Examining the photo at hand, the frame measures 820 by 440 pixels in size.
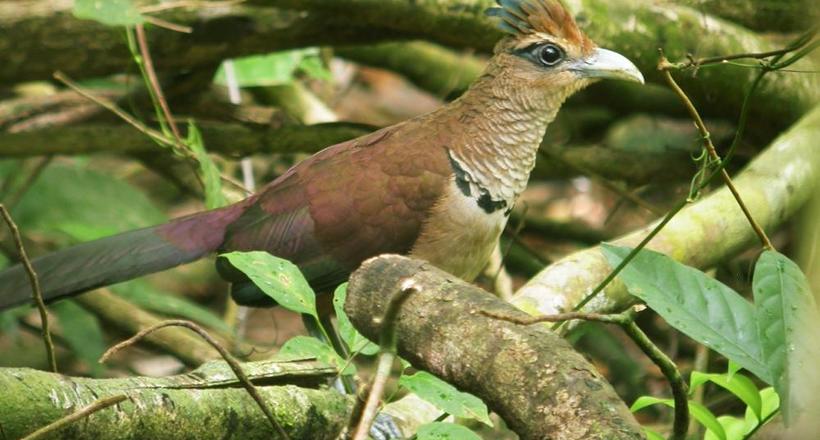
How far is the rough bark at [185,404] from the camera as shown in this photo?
211 centimetres

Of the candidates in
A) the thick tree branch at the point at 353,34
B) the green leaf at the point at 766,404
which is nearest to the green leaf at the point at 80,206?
the thick tree branch at the point at 353,34

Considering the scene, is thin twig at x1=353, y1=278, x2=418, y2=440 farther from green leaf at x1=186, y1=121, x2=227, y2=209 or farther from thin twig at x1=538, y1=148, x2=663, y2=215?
thin twig at x1=538, y1=148, x2=663, y2=215

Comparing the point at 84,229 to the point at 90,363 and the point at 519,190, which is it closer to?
the point at 90,363

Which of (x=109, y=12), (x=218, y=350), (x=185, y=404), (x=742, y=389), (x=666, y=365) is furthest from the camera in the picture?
(x=109, y=12)

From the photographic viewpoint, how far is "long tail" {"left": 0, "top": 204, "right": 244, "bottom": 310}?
3871 mm

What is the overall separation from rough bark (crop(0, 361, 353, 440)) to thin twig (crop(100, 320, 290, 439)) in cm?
9

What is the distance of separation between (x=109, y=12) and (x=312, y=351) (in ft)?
6.23

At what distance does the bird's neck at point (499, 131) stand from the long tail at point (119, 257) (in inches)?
31.4

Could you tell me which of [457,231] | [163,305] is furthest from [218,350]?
[163,305]

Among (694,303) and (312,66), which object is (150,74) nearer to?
(312,66)

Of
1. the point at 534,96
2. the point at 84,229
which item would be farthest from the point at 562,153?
the point at 84,229

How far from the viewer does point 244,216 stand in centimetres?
398

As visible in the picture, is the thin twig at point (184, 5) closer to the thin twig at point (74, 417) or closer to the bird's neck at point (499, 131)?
the bird's neck at point (499, 131)

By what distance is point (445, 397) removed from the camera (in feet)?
7.22
